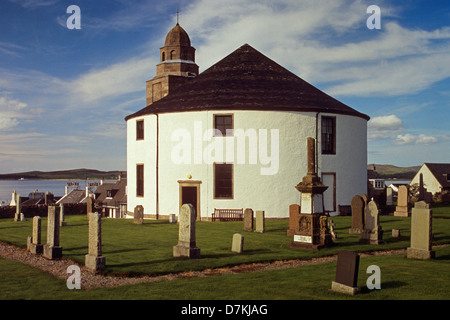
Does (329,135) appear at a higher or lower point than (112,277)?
higher

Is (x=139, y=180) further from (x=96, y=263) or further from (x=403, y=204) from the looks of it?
(x=96, y=263)

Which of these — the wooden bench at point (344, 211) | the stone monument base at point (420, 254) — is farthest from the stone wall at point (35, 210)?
the stone monument base at point (420, 254)

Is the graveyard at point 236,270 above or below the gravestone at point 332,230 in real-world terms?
below

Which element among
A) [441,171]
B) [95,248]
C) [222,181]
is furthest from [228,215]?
[441,171]

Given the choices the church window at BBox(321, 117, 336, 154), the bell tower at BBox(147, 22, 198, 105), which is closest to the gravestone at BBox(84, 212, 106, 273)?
the church window at BBox(321, 117, 336, 154)

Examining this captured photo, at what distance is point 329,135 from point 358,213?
36.1ft

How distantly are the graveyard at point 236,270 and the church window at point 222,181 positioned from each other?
7616mm

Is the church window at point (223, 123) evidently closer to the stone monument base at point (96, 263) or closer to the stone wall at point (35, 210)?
the stone monument base at point (96, 263)

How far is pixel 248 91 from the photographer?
99.7ft

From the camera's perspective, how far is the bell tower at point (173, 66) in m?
42.0

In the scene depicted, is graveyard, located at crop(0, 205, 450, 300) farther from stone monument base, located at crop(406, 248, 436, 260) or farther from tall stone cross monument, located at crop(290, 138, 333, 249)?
tall stone cross monument, located at crop(290, 138, 333, 249)

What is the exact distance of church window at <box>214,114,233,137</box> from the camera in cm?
2894
